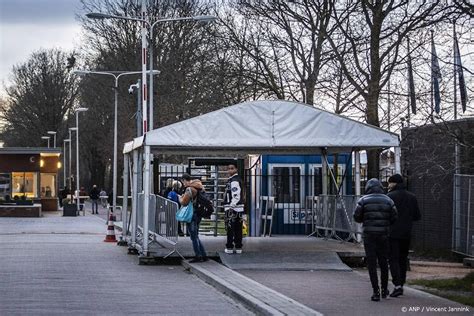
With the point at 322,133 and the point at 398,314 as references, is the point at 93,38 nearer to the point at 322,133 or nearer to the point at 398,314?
the point at 322,133

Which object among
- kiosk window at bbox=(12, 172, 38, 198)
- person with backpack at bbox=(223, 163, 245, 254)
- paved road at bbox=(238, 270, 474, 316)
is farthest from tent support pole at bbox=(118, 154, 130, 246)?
kiosk window at bbox=(12, 172, 38, 198)

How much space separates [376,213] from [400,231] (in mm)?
1165

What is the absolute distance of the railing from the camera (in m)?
23.7

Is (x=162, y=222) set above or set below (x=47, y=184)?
below

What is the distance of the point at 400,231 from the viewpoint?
1497 centimetres

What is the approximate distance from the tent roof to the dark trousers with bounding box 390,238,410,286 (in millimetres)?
5219

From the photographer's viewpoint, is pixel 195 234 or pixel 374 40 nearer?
pixel 195 234

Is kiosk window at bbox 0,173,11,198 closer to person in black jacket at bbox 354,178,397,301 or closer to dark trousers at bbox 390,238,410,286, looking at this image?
dark trousers at bbox 390,238,410,286

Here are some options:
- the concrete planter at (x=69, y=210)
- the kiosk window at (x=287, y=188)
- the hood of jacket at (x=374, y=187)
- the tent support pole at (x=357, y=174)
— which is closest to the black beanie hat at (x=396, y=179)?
the hood of jacket at (x=374, y=187)

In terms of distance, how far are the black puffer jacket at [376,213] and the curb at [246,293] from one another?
1.58 m

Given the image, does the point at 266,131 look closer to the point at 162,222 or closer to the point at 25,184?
the point at 162,222

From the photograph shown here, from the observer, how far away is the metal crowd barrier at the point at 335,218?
22.3 metres

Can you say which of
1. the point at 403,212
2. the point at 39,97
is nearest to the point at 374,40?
the point at 403,212

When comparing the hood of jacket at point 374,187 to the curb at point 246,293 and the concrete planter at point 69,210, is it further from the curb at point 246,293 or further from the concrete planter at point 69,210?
the concrete planter at point 69,210
